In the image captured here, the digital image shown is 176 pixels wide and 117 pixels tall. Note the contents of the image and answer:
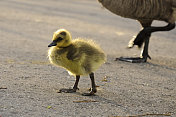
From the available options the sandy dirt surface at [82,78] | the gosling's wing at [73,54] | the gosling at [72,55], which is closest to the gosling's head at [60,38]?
the gosling at [72,55]

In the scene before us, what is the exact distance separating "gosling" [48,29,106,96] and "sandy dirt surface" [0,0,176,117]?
0.30m

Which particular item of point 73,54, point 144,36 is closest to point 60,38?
point 73,54

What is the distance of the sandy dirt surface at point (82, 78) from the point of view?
4.06 metres

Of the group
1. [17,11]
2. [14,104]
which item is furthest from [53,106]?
[17,11]

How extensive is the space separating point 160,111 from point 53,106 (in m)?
1.16

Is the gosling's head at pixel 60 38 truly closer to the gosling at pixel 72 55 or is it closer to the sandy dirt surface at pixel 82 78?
the gosling at pixel 72 55

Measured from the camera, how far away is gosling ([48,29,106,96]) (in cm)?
441

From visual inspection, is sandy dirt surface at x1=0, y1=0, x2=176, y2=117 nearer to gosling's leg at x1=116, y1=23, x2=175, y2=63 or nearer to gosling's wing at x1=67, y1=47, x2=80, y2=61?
gosling's leg at x1=116, y1=23, x2=175, y2=63

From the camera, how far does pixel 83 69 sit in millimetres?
4477

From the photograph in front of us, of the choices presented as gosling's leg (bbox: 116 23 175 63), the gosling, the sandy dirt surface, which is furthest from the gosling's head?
gosling's leg (bbox: 116 23 175 63)

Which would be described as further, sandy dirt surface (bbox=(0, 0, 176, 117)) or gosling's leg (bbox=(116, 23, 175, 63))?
gosling's leg (bbox=(116, 23, 175, 63))

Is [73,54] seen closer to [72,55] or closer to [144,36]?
[72,55]

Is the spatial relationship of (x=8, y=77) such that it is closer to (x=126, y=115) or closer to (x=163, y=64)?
(x=126, y=115)

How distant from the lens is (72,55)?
4418mm
